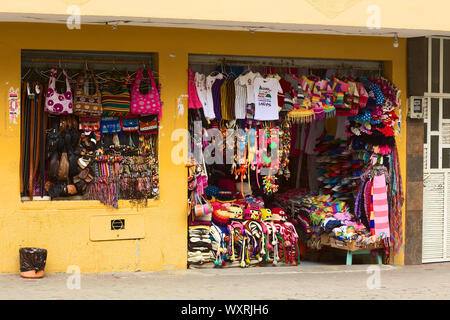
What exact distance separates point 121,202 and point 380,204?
3.58 meters

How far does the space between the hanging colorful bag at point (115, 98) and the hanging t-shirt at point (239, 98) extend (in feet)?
4.77

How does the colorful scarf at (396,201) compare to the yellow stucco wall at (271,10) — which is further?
the colorful scarf at (396,201)

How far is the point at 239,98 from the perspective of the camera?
1027cm

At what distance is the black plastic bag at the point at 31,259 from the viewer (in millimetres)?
9258

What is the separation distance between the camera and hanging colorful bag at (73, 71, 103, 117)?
9.67 metres

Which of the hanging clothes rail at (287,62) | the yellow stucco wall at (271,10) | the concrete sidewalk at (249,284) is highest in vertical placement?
the yellow stucco wall at (271,10)

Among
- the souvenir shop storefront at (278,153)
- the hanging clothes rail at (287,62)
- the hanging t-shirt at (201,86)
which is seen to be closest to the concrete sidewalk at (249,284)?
the souvenir shop storefront at (278,153)

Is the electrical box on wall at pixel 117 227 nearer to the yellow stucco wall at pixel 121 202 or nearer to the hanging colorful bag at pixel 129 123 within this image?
the yellow stucco wall at pixel 121 202

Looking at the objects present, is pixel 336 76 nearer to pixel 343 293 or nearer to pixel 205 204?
pixel 205 204

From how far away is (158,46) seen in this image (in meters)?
9.95

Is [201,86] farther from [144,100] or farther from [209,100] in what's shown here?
[144,100]

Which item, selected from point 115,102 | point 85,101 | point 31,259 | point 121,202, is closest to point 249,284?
point 121,202

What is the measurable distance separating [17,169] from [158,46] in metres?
2.39

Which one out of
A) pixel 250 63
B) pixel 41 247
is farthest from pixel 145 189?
pixel 250 63
